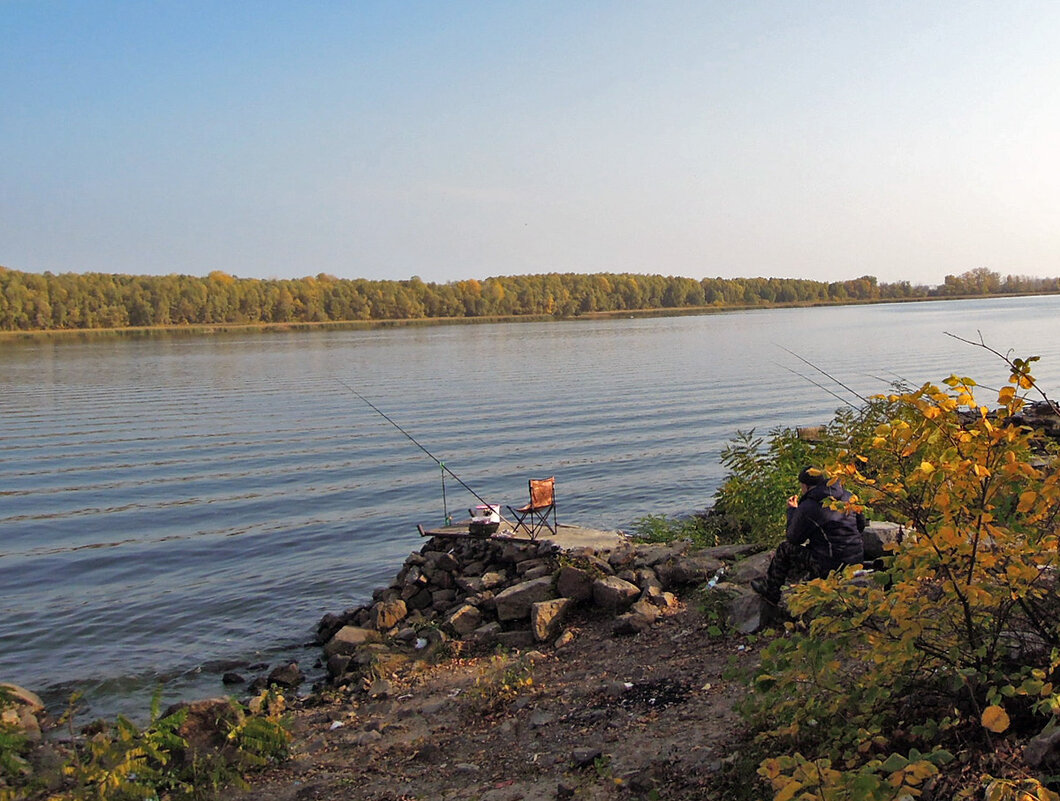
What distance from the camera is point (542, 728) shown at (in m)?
6.43

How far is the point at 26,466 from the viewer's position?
2303cm

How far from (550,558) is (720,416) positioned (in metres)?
18.0

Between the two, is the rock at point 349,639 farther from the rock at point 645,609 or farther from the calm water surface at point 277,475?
the rock at point 645,609

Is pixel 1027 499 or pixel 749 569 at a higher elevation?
pixel 1027 499

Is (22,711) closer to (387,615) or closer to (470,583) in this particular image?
(387,615)

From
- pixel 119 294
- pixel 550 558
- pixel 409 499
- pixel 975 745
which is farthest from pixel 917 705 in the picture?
pixel 119 294

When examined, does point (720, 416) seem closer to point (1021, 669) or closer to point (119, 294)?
point (1021, 669)

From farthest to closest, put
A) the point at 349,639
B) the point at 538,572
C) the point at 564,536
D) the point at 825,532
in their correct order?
the point at 564,536 < the point at 538,572 < the point at 349,639 < the point at 825,532

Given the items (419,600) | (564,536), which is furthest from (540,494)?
(419,600)

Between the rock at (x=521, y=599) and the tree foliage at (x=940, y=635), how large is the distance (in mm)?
4994

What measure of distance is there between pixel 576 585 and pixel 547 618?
23.2 inches

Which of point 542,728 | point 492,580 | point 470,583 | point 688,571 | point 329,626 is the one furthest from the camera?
point 329,626

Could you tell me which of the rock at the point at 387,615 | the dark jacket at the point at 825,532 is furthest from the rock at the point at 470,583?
the dark jacket at the point at 825,532

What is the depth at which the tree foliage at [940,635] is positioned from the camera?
346 centimetres
